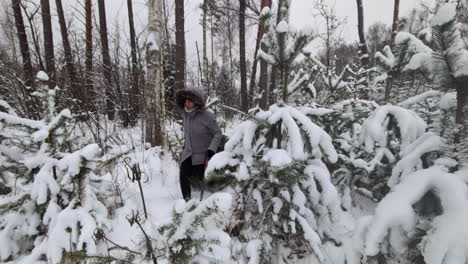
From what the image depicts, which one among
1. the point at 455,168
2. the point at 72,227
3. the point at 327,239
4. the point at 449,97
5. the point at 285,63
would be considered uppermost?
the point at 285,63

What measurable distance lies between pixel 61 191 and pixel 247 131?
1.86m

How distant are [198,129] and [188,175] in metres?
0.62

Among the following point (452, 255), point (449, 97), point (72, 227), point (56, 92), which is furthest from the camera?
point (56, 92)

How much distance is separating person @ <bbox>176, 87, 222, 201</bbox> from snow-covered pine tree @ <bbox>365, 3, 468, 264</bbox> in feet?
6.75

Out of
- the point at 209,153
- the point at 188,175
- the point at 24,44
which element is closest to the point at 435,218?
the point at 209,153

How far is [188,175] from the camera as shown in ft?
10.6

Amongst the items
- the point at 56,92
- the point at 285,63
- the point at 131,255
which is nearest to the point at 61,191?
the point at 56,92

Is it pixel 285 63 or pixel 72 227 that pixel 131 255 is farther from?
pixel 285 63

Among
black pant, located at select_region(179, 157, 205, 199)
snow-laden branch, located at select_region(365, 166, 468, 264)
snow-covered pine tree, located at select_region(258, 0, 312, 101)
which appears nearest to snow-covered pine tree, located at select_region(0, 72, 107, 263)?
black pant, located at select_region(179, 157, 205, 199)

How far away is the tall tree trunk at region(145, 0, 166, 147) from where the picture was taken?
450cm

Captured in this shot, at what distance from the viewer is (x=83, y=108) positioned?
16.4 ft

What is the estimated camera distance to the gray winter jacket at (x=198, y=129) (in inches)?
123

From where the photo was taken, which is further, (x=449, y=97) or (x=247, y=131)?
(x=247, y=131)

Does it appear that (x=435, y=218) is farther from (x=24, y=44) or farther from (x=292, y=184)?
(x=24, y=44)
